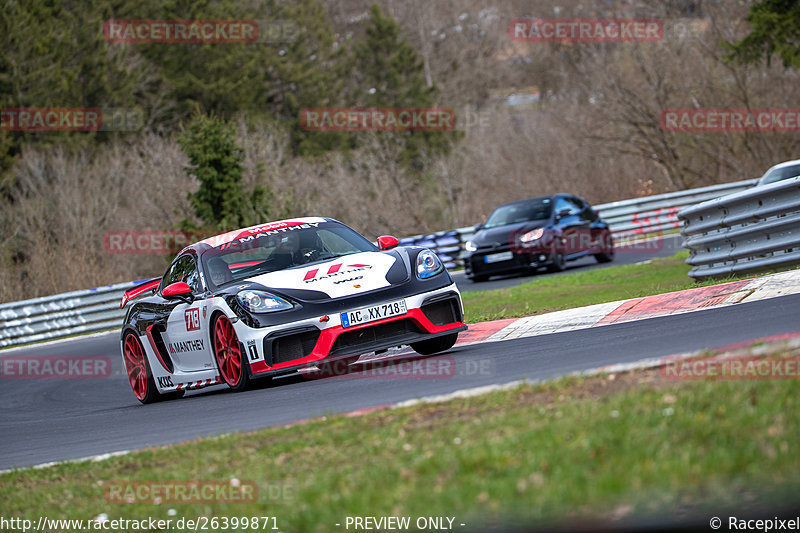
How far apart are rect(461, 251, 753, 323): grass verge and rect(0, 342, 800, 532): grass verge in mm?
6699

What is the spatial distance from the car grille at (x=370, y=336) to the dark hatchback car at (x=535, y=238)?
38.7ft

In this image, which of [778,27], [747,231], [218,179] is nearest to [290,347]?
[747,231]

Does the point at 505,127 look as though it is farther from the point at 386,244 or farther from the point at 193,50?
the point at 386,244

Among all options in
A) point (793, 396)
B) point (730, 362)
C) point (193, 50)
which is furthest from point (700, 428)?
point (193, 50)

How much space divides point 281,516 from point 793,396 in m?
2.30

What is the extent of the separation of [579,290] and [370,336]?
24.5 feet

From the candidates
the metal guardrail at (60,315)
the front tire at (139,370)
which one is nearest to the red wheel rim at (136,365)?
the front tire at (139,370)

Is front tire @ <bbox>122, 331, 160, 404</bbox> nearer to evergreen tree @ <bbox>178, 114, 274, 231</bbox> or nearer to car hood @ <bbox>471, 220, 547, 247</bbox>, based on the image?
car hood @ <bbox>471, 220, 547, 247</bbox>

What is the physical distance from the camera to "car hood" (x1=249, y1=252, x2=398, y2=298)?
29.6ft

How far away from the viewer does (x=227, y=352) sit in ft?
30.7

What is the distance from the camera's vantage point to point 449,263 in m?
27.0

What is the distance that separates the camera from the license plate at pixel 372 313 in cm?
881

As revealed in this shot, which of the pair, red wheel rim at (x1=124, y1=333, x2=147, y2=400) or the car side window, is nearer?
the car side window

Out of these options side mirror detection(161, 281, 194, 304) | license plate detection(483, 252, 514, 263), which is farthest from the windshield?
side mirror detection(161, 281, 194, 304)
